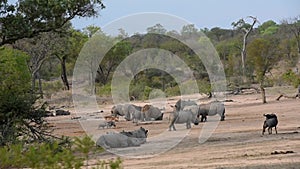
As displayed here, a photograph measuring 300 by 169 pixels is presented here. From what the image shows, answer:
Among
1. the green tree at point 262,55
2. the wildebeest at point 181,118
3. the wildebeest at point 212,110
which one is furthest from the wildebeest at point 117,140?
the green tree at point 262,55

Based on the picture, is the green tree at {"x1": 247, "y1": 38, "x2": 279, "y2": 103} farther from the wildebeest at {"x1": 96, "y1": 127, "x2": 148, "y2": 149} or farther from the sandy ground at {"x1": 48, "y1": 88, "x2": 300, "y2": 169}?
the wildebeest at {"x1": 96, "y1": 127, "x2": 148, "y2": 149}

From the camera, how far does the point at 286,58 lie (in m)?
70.4

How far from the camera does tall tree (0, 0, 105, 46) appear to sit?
1605 centimetres

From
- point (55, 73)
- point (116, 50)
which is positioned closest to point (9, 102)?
point (116, 50)

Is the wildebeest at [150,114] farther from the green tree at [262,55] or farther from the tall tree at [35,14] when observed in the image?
the green tree at [262,55]

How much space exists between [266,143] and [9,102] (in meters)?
6.66

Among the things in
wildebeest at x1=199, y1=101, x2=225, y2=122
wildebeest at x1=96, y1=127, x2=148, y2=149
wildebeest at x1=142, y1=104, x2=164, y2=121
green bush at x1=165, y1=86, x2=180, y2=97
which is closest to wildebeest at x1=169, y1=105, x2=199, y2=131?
wildebeest at x1=199, y1=101, x2=225, y2=122

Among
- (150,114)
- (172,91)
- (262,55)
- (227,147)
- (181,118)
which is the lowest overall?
(227,147)

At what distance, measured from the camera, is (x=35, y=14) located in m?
16.3

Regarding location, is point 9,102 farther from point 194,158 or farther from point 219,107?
point 219,107

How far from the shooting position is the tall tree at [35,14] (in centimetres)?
1605

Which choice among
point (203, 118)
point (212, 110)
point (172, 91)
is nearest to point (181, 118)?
point (203, 118)

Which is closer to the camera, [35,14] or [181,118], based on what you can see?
[35,14]

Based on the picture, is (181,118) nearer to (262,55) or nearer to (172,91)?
(172,91)
